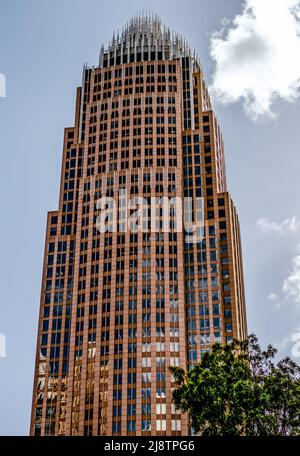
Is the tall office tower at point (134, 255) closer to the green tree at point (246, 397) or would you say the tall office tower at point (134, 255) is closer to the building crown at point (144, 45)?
the building crown at point (144, 45)

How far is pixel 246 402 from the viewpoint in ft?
203

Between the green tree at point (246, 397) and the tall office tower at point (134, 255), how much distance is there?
171 ft

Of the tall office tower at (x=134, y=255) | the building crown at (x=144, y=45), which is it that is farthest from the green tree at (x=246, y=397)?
the building crown at (x=144, y=45)

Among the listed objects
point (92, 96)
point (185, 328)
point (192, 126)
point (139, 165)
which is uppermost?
point (92, 96)

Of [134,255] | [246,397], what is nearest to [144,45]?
[134,255]

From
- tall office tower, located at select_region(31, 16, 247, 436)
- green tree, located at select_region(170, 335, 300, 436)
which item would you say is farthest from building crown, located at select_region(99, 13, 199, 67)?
green tree, located at select_region(170, 335, 300, 436)

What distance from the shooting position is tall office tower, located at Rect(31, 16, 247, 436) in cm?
12100

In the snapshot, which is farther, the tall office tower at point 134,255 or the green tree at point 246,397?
the tall office tower at point 134,255

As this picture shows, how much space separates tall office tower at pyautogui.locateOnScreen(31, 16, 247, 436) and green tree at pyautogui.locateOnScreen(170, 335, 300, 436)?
52185mm

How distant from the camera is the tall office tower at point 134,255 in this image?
397 ft

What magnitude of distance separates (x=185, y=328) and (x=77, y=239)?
32492 millimetres

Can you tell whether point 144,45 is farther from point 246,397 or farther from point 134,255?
point 246,397
